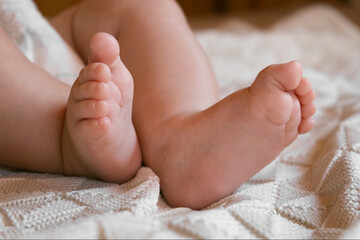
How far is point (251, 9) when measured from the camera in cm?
295

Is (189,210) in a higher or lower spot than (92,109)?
lower

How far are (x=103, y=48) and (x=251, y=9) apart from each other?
258 centimetres

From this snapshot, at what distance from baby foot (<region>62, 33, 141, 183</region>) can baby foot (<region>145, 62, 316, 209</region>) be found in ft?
0.22

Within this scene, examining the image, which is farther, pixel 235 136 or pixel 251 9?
pixel 251 9

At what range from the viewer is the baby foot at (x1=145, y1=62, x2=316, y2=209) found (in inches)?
21.3

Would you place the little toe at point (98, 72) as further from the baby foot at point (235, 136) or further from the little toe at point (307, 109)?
the little toe at point (307, 109)

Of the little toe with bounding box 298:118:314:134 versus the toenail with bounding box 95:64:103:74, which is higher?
the toenail with bounding box 95:64:103:74

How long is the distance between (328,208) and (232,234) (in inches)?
6.3

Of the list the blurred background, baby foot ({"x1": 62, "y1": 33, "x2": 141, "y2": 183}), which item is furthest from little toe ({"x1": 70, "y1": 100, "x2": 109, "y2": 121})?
the blurred background

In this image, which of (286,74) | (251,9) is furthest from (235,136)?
(251,9)

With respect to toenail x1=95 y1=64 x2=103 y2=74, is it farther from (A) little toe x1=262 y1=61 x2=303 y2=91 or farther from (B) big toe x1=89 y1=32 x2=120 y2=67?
(A) little toe x1=262 y1=61 x2=303 y2=91

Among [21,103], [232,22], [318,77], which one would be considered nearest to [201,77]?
[21,103]

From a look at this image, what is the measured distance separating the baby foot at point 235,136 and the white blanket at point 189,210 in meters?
0.02

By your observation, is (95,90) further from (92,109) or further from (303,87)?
(303,87)
